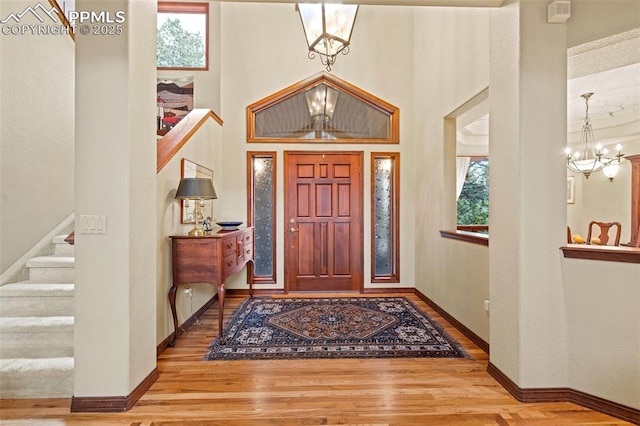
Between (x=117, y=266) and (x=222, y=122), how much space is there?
328 centimetres

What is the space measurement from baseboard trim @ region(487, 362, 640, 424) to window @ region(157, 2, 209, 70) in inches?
227

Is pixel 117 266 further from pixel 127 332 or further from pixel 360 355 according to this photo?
pixel 360 355

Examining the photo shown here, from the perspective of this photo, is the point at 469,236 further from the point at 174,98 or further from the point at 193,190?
the point at 174,98

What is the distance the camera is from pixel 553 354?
212cm

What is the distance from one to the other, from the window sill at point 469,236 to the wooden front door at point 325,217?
147cm

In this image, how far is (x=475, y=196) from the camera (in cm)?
687

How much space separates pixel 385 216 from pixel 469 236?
1.87 m

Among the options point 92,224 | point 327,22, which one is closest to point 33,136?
point 92,224

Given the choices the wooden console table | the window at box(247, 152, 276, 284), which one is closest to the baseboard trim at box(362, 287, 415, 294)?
the window at box(247, 152, 276, 284)

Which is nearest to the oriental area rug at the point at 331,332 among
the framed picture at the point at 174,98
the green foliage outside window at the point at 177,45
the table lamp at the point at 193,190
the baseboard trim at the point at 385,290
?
the baseboard trim at the point at 385,290

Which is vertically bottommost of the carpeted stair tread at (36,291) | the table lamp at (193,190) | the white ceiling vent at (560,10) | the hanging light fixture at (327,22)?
the carpeted stair tread at (36,291)

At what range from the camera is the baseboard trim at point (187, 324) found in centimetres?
280

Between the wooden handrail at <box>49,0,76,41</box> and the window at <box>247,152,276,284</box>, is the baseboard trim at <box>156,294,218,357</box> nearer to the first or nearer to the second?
the window at <box>247,152,276,284</box>

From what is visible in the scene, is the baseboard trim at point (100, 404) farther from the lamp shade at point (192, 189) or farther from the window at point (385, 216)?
the window at point (385, 216)
